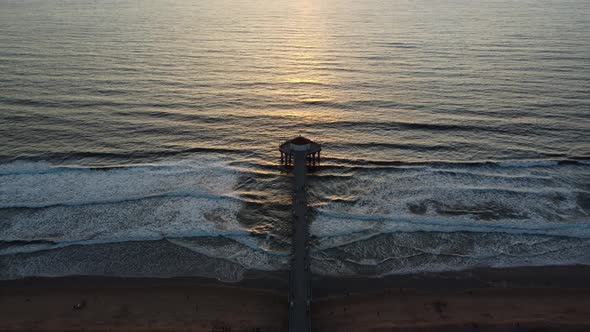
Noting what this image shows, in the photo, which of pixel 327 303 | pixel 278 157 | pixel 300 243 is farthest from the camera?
pixel 278 157

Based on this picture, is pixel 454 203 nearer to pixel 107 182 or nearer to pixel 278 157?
pixel 278 157

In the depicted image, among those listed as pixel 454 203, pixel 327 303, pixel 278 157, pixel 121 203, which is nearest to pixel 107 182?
pixel 121 203

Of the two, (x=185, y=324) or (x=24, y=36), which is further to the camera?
(x=24, y=36)

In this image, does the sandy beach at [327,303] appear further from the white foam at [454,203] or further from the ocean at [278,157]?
the white foam at [454,203]

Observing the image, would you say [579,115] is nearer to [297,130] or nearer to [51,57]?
[297,130]

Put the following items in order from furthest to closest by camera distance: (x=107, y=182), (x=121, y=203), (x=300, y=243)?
(x=107, y=182) < (x=121, y=203) < (x=300, y=243)

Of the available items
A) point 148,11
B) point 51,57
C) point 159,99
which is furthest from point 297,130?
point 148,11

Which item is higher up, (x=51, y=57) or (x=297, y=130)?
(x=51, y=57)
